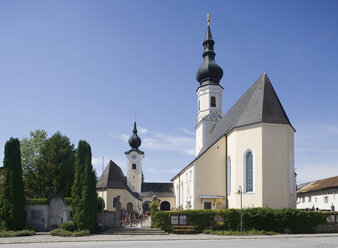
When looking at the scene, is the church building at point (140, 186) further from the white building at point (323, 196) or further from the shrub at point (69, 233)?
the shrub at point (69, 233)

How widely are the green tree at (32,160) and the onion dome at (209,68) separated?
2130 centimetres

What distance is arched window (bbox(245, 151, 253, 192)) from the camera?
84.9 feet

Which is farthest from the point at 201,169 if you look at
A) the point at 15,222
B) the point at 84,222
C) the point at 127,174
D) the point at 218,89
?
the point at 127,174

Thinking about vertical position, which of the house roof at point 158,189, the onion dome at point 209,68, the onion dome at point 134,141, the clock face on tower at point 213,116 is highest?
the onion dome at point 209,68

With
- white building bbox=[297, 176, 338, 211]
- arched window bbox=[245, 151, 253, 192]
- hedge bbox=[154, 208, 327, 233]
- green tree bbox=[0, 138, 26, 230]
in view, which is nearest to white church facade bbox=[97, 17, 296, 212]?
arched window bbox=[245, 151, 253, 192]

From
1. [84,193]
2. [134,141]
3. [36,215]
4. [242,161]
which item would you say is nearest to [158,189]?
[134,141]

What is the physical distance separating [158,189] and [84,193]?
127 ft

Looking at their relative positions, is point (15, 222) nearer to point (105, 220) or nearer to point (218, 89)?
point (105, 220)

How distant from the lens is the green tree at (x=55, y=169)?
3459 centimetres

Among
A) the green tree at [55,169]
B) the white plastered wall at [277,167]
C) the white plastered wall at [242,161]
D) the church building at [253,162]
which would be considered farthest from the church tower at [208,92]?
the white plastered wall at [277,167]

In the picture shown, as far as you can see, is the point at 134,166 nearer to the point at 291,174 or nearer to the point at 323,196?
the point at 323,196

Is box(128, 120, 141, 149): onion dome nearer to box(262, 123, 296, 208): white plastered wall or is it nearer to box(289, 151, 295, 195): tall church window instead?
box(262, 123, 296, 208): white plastered wall

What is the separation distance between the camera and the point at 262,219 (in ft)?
74.3

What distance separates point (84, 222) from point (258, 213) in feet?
37.6
